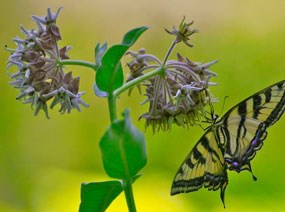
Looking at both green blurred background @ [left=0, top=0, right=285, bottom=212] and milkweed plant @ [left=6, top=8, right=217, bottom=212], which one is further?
green blurred background @ [left=0, top=0, right=285, bottom=212]

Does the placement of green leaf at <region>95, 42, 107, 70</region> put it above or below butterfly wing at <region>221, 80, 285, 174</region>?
above

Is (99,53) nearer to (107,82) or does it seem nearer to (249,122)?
(107,82)

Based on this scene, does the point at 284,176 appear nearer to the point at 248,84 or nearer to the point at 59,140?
the point at 248,84

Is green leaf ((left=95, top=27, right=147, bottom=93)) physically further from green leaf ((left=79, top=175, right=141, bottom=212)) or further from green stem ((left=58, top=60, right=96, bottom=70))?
green leaf ((left=79, top=175, right=141, bottom=212))

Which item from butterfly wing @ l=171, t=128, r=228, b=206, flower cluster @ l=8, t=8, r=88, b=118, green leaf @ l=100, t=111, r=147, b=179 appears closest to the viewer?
green leaf @ l=100, t=111, r=147, b=179

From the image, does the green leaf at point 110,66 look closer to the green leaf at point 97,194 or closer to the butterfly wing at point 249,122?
the green leaf at point 97,194

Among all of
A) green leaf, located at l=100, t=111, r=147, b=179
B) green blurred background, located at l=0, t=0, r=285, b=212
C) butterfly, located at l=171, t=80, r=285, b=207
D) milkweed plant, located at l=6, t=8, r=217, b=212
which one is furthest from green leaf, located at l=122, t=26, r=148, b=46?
green blurred background, located at l=0, t=0, r=285, b=212

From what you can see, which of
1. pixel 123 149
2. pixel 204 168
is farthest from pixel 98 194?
pixel 204 168
